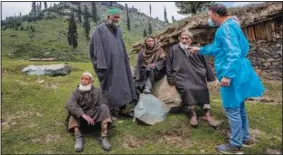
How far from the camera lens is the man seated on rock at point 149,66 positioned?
24.3 ft

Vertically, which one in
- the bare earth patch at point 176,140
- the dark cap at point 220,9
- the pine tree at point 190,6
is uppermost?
the pine tree at point 190,6

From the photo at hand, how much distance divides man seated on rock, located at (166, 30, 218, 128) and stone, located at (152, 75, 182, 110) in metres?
0.12

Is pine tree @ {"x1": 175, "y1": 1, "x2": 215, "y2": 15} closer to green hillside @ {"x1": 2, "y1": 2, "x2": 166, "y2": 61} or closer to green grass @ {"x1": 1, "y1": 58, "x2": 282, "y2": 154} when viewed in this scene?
green hillside @ {"x1": 2, "y1": 2, "x2": 166, "y2": 61}

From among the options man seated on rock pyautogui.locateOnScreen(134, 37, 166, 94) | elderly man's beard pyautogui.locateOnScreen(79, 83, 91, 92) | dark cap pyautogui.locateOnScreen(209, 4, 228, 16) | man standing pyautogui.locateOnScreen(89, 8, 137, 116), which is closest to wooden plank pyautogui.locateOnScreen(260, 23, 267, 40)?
man seated on rock pyautogui.locateOnScreen(134, 37, 166, 94)

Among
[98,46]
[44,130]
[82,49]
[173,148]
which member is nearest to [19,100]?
[44,130]

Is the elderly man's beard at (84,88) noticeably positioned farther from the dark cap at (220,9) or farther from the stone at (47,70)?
the stone at (47,70)

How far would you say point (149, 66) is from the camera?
7387 mm

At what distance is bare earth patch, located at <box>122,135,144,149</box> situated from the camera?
18.9 ft

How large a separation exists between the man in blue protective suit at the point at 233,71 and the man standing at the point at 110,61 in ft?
7.16

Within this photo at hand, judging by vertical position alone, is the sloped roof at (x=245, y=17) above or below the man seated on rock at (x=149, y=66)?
above

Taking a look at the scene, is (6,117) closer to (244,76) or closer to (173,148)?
(173,148)

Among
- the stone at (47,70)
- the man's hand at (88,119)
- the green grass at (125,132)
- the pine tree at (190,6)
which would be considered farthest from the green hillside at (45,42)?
the man's hand at (88,119)

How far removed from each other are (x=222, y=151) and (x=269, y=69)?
24.1 ft

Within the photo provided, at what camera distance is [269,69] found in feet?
38.4
